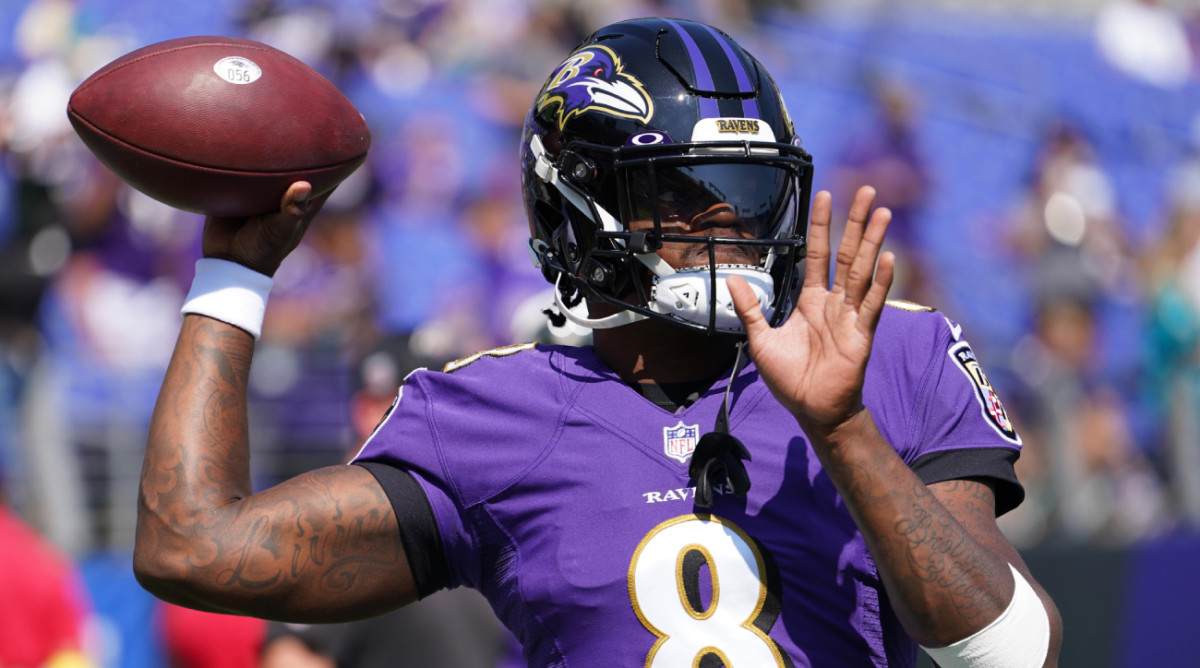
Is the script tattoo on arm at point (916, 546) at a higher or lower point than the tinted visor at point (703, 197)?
lower

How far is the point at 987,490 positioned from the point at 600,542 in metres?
0.60

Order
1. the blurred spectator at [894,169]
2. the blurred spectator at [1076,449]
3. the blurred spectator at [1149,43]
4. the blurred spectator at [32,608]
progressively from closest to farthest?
the blurred spectator at [32,608] → the blurred spectator at [1076,449] → the blurred spectator at [894,169] → the blurred spectator at [1149,43]

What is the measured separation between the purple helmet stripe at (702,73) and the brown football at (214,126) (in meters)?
0.62

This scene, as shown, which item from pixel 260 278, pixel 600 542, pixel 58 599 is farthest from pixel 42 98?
pixel 600 542

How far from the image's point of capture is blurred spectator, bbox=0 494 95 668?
436 cm

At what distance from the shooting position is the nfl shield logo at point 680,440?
6.82ft

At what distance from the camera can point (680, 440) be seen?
82.4 inches

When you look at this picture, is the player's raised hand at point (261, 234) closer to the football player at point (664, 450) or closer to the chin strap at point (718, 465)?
the football player at point (664, 450)

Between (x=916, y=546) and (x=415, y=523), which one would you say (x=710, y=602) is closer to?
(x=916, y=546)

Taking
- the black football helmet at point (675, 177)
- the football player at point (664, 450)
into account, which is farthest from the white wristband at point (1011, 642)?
the black football helmet at point (675, 177)

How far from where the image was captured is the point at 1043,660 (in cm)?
186

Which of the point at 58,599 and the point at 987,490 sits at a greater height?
the point at 987,490

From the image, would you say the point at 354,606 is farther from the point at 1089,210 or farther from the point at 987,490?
the point at 1089,210

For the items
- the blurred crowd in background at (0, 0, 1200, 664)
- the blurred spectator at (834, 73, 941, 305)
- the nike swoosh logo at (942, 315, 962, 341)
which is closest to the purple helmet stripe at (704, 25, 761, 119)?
the nike swoosh logo at (942, 315, 962, 341)
